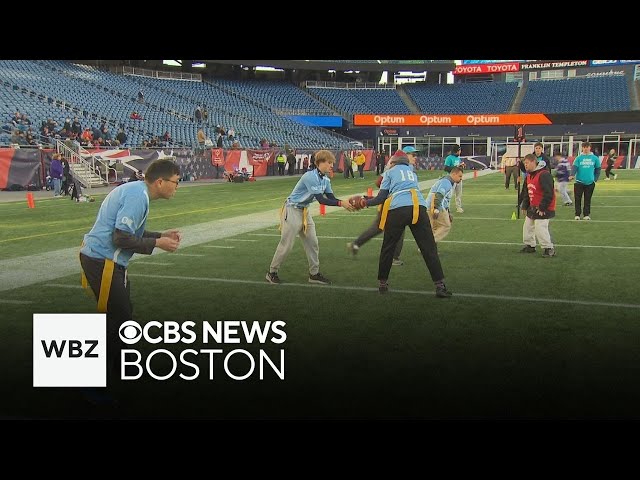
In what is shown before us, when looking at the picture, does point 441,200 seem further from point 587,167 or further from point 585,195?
point 585,195

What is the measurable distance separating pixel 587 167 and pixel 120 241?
1260cm

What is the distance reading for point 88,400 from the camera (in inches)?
194

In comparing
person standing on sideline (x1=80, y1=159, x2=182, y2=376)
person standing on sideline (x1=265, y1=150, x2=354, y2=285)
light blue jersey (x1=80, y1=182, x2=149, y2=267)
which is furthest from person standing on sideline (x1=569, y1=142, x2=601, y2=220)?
light blue jersey (x1=80, y1=182, x2=149, y2=267)

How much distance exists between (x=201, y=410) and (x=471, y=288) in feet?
14.8

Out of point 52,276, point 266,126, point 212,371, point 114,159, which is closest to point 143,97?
point 266,126

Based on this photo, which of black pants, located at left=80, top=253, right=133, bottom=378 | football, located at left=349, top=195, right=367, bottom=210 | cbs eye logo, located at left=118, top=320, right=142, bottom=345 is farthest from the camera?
football, located at left=349, top=195, right=367, bottom=210

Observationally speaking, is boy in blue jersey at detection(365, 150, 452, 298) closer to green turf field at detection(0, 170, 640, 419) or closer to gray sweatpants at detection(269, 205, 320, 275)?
green turf field at detection(0, 170, 640, 419)

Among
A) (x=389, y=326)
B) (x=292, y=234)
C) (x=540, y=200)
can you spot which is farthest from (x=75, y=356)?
(x=540, y=200)

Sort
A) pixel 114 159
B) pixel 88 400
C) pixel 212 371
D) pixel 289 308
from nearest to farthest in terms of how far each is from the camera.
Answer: pixel 88 400 < pixel 212 371 < pixel 289 308 < pixel 114 159

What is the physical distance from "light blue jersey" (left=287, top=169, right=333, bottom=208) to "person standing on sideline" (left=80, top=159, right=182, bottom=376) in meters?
3.53

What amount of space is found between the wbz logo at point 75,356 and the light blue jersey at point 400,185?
3792 mm

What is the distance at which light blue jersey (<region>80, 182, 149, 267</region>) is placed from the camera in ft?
15.1
